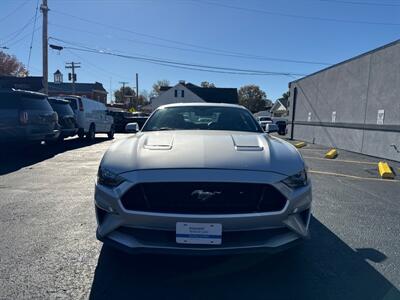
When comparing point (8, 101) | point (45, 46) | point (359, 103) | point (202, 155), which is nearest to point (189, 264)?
point (202, 155)

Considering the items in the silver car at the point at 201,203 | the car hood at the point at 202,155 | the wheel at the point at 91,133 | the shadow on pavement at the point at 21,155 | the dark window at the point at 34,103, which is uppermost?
the dark window at the point at 34,103

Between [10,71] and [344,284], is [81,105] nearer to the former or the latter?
[344,284]

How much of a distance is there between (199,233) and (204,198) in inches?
10.7

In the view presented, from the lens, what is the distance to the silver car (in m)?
2.48

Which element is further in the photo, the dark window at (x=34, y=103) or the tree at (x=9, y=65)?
the tree at (x=9, y=65)

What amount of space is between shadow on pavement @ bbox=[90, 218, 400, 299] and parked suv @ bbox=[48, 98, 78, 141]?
30.9ft

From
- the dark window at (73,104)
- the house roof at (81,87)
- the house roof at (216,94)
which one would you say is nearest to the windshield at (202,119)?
the dark window at (73,104)

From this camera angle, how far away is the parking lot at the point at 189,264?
2627mm

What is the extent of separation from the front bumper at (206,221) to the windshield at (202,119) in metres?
1.78

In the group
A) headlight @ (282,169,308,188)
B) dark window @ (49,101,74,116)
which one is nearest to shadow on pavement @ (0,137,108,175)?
dark window @ (49,101,74,116)

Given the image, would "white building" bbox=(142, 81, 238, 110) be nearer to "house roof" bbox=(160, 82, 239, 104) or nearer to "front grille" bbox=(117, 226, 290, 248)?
"house roof" bbox=(160, 82, 239, 104)

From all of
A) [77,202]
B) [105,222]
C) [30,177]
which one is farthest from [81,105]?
[105,222]

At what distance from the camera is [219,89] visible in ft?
208

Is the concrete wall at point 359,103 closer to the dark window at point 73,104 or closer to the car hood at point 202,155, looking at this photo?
the car hood at point 202,155
